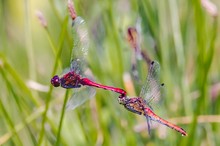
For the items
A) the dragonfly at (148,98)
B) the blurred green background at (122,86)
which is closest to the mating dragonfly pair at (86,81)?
the dragonfly at (148,98)

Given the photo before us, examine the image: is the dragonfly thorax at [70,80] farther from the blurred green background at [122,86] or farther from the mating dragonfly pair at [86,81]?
the blurred green background at [122,86]

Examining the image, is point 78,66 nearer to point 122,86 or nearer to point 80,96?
point 80,96

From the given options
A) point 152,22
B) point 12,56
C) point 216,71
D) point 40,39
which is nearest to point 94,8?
point 40,39

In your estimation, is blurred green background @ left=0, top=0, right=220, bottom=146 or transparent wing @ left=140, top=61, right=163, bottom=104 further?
blurred green background @ left=0, top=0, right=220, bottom=146

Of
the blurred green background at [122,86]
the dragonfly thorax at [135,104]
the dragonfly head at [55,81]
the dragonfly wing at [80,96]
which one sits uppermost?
the blurred green background at [122,86]

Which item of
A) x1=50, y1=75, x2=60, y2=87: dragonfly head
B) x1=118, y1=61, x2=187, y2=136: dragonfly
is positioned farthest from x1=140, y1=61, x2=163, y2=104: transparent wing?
x1=50, y1=75, x2=60, y2=87: dragonfly head

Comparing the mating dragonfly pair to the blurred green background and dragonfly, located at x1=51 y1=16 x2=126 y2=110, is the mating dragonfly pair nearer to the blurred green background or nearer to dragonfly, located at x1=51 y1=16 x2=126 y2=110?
dragonfly, located at x1=51 y1=16 x2=126 y2=110
